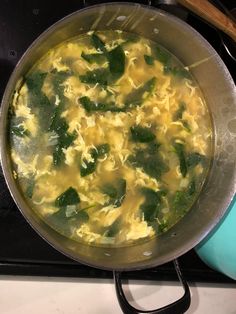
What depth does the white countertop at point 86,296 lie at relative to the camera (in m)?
1.22

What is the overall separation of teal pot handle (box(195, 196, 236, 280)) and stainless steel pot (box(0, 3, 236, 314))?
3 cm

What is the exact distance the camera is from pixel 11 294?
1219 mm

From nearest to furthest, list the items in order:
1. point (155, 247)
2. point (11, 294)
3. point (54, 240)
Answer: point (54, 240) → point (11, 294) → point (155, 247)

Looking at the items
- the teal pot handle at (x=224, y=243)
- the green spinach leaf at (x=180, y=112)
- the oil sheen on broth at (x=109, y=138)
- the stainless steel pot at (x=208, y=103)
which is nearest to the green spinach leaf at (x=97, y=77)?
the oil sheen on broth at (x=109, y=138)

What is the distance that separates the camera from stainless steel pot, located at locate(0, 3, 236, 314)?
112 centimetres

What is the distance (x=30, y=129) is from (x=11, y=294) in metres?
0.41

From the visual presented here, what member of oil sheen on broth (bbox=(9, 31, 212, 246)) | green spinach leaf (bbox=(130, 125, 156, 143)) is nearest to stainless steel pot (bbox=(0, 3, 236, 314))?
oil sheen on broth (bbox=(9, 31, 212, 246))

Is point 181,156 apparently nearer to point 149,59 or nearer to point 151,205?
point 151,205

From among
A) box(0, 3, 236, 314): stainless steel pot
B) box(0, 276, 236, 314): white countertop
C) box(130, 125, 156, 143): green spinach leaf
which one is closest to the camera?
box(0, 3, 236, 314): stainless steel pot

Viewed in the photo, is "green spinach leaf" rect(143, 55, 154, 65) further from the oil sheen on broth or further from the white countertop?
the white countertop

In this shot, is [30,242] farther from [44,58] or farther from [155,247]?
[44,58]

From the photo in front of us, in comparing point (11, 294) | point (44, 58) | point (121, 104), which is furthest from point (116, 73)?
point (11, 294)

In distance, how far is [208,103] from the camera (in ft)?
4.68

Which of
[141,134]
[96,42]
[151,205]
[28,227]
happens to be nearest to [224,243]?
[151,205]
